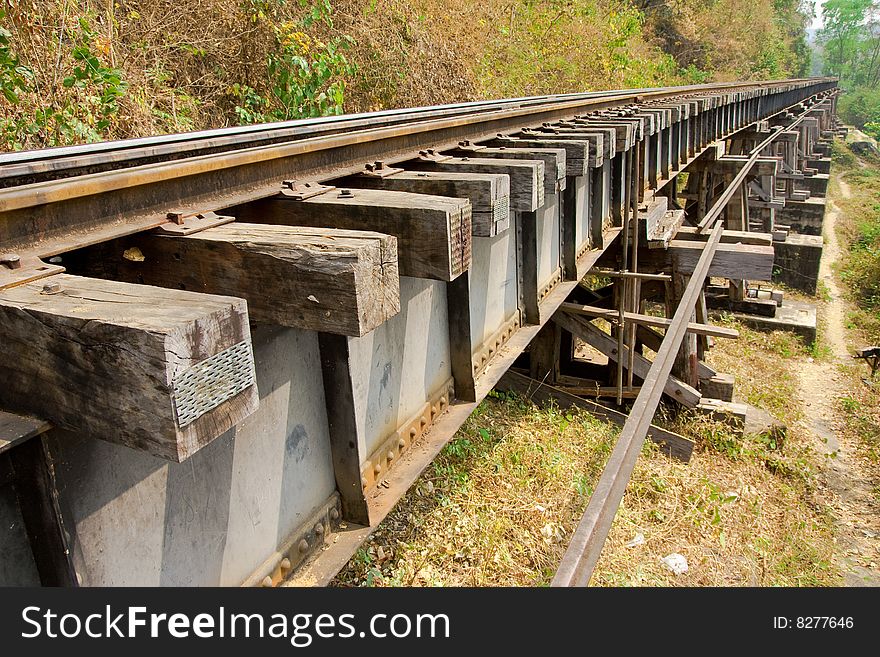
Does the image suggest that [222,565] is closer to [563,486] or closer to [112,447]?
[112,447]

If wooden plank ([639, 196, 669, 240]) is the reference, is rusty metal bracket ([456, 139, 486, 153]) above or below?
above

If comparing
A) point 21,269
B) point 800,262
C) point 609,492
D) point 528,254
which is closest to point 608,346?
point 528,254

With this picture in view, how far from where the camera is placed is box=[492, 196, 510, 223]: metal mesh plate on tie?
96.0 inches

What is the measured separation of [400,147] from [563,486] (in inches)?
160

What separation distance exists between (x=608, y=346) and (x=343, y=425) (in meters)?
6.10

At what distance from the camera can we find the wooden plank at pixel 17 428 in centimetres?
120

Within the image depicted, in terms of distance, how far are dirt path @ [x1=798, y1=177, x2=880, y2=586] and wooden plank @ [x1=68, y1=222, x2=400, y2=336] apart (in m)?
7.20

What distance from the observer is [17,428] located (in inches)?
48.8

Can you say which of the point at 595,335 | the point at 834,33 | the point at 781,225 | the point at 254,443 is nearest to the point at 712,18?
the point at 781,225

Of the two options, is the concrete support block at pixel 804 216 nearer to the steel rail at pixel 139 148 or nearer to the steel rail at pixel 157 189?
the steel rail at pixel 139 148

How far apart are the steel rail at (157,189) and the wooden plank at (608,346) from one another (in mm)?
4877

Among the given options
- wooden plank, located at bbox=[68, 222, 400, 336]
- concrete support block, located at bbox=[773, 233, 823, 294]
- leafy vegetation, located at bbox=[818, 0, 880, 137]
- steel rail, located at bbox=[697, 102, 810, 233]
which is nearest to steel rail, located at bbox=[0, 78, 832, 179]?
wooden plank, located at bbox=[68, 222, 400, 336]

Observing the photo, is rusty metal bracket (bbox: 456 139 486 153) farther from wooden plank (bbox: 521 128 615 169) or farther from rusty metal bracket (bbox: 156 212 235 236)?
rusty metal bracket (bbox: 156 212 235 236)

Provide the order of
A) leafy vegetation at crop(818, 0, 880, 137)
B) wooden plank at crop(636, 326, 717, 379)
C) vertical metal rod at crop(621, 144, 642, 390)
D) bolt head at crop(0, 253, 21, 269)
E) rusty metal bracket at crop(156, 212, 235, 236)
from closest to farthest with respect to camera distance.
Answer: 1. bolt head at crop(0, 253, 21, 269)
2. rusty metal bracket at crop(156, 212, 235, 236)
3. vertical metal rod at crop(621, 144, 642, 390)
4. wooden plank at crop(636, 326, 717, 379)
5. leafy vegetation at crop(818, 0, 880, 137)
